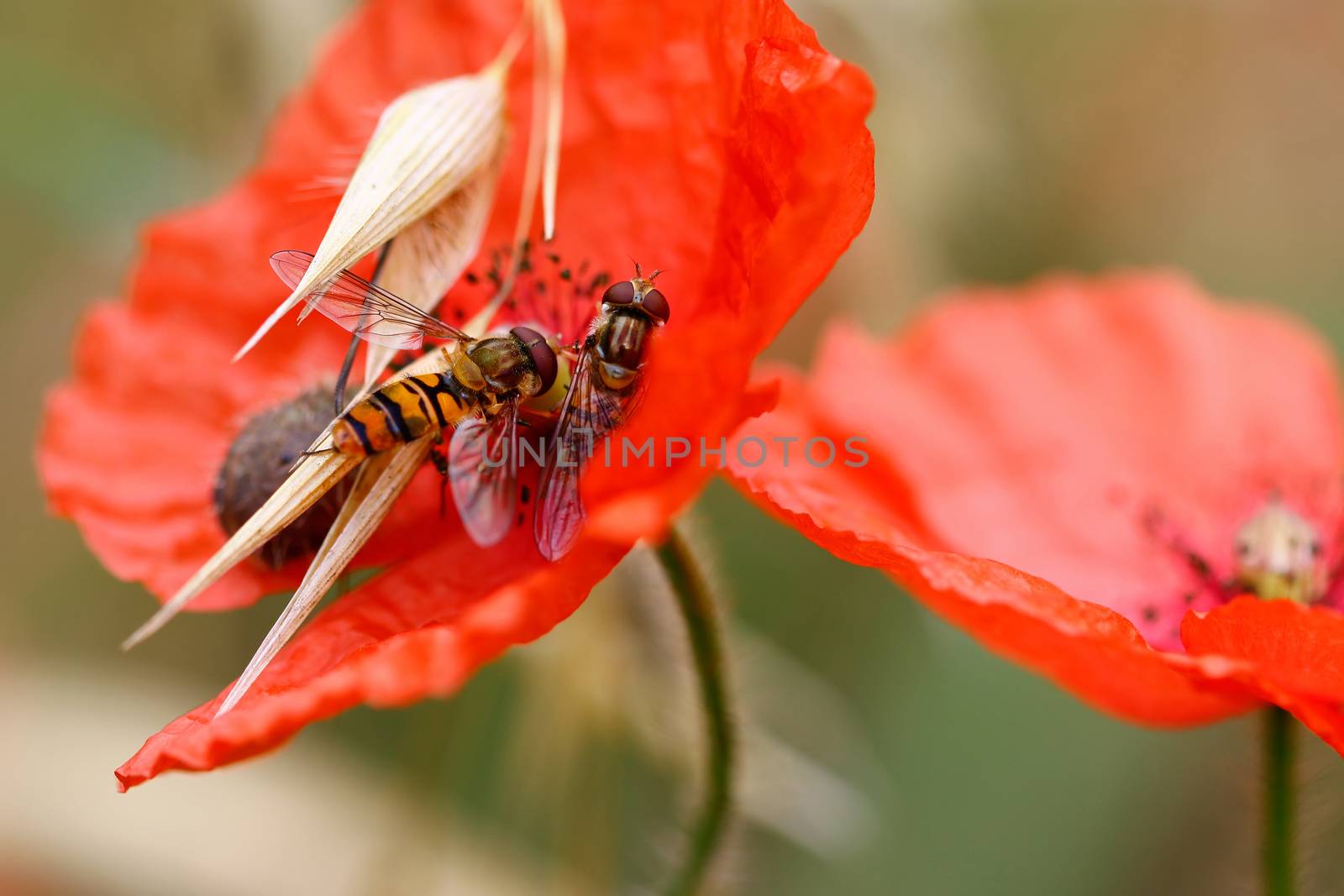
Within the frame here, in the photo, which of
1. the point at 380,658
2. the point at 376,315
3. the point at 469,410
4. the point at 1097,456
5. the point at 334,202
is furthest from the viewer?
the point at 1097,456

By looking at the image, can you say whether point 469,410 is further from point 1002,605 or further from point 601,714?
point 601,714

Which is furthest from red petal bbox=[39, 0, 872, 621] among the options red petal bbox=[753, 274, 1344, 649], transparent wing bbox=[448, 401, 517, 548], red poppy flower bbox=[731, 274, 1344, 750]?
red petal bbox=[753, 274, 1344, 649]

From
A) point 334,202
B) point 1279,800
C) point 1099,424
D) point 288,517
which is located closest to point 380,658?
point 288,517

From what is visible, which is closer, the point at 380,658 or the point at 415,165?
the point at 380,658

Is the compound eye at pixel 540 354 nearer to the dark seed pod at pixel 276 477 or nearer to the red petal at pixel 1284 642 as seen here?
the dark seed pod at pixel 276 477

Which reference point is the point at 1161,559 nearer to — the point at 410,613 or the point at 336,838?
the point at 410,613

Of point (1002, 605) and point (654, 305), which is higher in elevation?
point (654, 305)

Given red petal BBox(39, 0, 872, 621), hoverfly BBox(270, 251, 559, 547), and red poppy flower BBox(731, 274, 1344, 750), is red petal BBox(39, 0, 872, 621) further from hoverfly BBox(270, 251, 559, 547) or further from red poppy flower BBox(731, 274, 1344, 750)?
red poppy flower BBox(731, 274, 1344, 750)
